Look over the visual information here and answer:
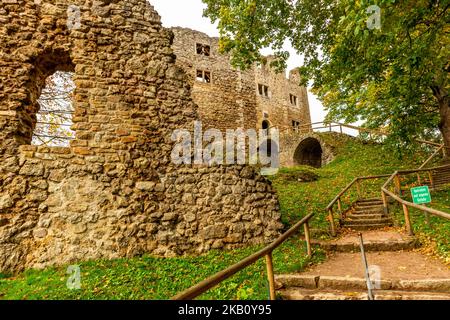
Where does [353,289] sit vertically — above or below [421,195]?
below

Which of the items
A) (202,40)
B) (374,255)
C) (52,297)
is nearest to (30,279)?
(52,297)

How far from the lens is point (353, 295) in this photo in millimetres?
3381

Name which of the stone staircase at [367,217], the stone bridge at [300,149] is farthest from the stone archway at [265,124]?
the stone staircase at [367,217]

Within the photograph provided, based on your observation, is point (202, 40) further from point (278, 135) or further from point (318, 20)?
point (318, 20)

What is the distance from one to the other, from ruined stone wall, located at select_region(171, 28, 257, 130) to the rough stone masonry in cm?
1563

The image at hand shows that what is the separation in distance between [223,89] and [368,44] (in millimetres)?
17876

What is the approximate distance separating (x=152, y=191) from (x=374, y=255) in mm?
4833

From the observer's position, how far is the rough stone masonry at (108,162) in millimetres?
4621

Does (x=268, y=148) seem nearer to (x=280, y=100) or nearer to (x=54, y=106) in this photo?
(x=280, y=100)

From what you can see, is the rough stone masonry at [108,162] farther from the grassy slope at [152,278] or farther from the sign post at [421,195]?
the sign post at [421,195]

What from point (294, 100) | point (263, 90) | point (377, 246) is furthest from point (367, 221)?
point (294, 100)

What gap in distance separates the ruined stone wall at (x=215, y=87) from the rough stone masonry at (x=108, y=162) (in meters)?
15.6

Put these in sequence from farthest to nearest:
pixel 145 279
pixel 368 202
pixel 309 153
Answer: pixel 309 153 < pixel 368 202 < pixel 145 279

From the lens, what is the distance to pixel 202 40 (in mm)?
22781
